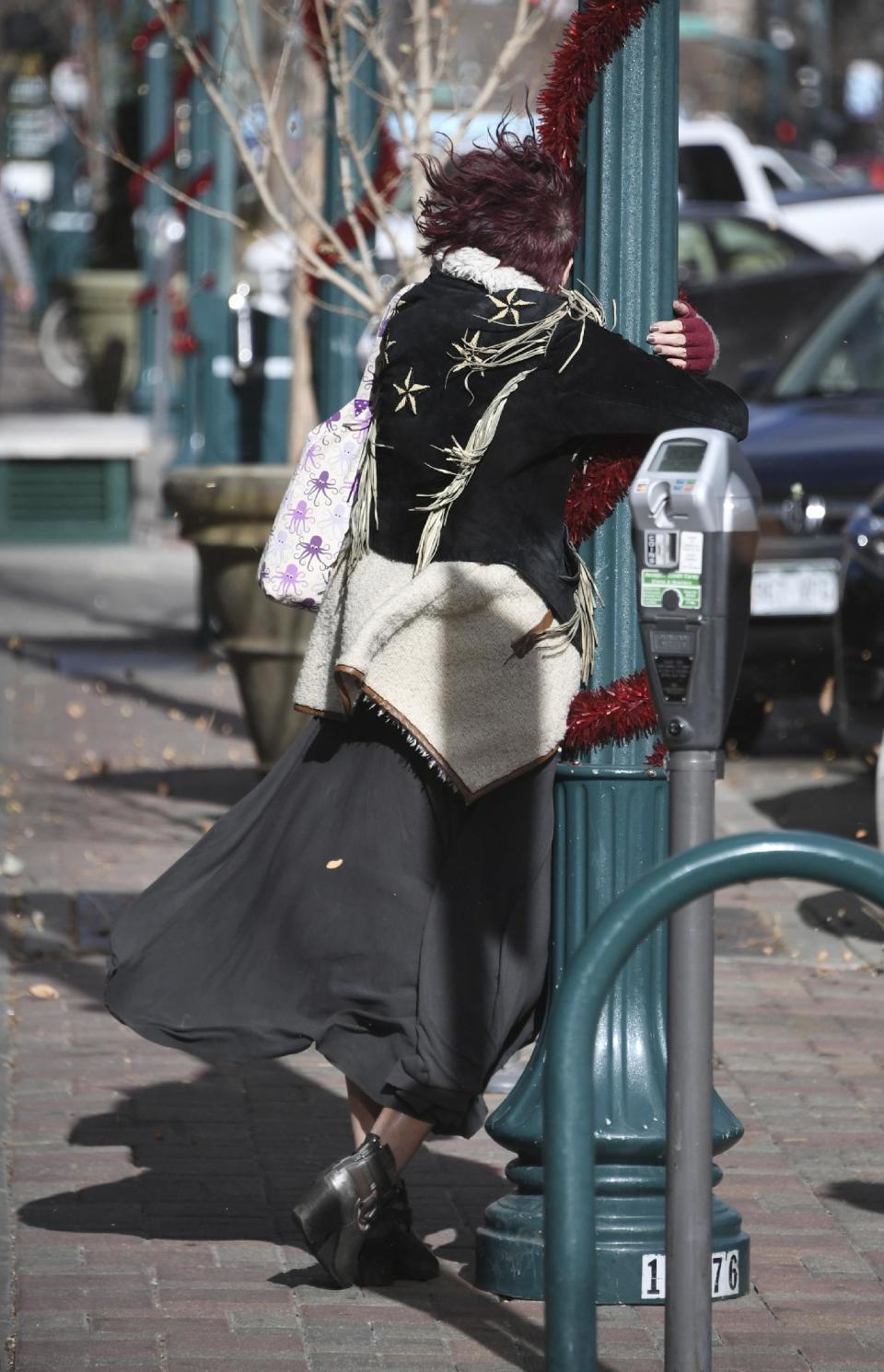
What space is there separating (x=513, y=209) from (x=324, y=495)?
0.60 metres

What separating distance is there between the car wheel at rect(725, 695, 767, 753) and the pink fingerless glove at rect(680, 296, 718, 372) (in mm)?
5924

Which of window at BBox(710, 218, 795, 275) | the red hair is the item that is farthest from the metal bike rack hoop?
window at BBox(710, 218, 795, 275)

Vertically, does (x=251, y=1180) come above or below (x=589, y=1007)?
below

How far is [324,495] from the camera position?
4238 mm

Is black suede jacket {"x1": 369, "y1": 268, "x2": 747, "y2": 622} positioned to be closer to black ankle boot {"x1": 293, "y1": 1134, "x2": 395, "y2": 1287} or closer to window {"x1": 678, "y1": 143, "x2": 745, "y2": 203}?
black ankle boot {"x1": 293, "y1": 1134, "x2": 395, "y2": 1287}

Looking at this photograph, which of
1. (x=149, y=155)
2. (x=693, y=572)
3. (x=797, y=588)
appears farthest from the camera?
(x=149, y=155)

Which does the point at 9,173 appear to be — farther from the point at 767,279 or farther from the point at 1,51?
the point at 767,279

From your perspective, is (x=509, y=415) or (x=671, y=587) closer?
(x=671, y=587)

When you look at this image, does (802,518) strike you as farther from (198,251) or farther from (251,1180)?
(198,251)

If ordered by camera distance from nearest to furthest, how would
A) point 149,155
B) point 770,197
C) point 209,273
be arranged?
point 209,273
point 149,155
point 770,197

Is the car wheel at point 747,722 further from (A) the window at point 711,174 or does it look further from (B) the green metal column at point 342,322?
(A) the window at point 711,174

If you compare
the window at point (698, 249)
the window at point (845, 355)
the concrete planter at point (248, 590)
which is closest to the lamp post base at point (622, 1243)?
the concrete planter at point (248, 590)

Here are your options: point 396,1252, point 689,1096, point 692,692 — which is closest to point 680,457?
point 692,692

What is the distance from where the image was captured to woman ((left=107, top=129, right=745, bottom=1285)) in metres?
3.97
